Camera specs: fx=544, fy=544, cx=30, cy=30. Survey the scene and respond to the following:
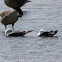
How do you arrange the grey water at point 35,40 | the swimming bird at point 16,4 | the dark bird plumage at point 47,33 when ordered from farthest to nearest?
the swimming bird at point 16,4 < the dark bird plumage at point 47,33 < the grey water at point 35,40

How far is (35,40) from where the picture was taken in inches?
647

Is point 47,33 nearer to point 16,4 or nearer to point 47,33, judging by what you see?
point 47,33

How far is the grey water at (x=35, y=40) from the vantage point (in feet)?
47.4

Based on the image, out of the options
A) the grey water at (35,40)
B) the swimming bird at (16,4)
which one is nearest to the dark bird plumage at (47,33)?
the grey water at (35,40)

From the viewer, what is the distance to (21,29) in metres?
18.0

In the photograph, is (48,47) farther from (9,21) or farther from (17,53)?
(9,21)

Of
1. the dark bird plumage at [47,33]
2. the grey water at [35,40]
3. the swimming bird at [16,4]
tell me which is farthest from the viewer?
the swimming bird at [16,4]

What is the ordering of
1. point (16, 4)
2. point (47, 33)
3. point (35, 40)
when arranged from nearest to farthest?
point (35, 40), point (47, 33), point (16, 4)

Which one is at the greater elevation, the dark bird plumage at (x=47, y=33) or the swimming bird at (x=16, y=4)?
the dark bird plumage at (x=47, y=33)

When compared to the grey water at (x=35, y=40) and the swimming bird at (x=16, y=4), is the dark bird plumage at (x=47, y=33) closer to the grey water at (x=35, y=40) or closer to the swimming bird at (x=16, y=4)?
the grey water at (x=35, y=40)

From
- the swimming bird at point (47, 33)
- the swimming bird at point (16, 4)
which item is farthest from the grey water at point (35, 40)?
the swimming bird at point (16, 4)

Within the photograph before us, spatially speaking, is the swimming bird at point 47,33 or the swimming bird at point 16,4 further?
the swimming bird at point 16,4

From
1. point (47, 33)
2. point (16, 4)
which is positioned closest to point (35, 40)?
point (47, 33)

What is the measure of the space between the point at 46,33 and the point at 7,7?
592 centimetres
